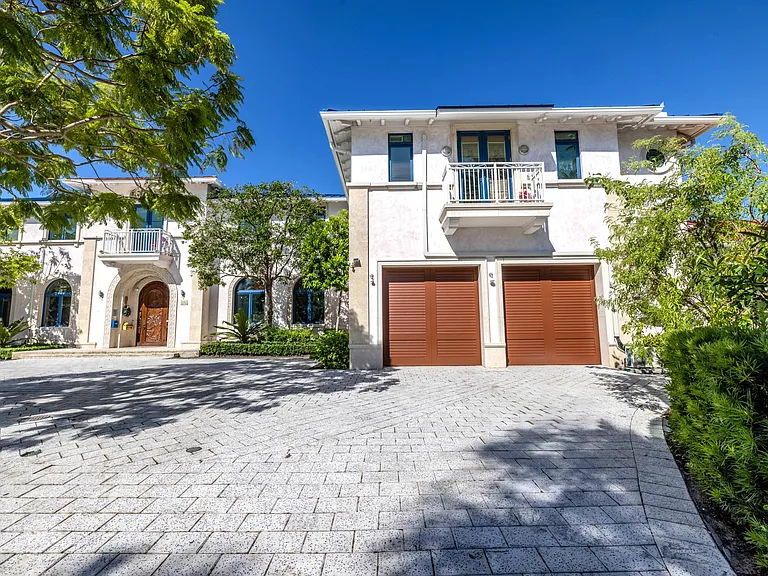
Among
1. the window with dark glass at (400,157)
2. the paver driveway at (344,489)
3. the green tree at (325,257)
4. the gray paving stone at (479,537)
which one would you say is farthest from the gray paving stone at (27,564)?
the green tree at (325,257)

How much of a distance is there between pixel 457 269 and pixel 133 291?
46.9ft

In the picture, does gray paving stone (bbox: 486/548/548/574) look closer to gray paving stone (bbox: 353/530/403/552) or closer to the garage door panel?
gray paving stone (bbox: 353/530/403/552)

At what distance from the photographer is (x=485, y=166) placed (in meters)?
9.24

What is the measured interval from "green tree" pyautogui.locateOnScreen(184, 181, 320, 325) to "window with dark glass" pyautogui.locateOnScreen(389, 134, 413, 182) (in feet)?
15.6

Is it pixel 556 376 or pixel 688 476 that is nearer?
pixel 688 476

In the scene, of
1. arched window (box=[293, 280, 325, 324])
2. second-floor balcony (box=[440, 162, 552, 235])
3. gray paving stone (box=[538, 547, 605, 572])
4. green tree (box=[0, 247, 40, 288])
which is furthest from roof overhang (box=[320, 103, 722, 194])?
green tree (box=[0, 247, 40, 288])

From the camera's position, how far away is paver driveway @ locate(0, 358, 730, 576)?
1950 mm

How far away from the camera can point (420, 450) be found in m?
3.59

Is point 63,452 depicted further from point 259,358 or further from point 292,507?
point 259,358

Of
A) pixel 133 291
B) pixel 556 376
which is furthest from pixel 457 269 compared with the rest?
pixel 133 291

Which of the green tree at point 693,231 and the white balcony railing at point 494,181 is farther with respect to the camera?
the white balcony railing at point 494,181

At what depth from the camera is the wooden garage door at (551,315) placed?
9461mm

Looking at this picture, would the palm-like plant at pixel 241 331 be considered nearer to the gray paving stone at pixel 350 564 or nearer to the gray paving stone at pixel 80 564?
the gray paving stone at pixel 80 564

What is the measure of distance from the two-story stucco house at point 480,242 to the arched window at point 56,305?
1421 centimetres
